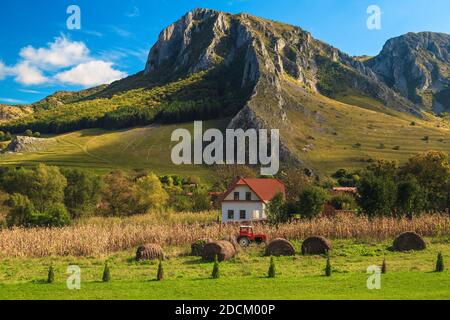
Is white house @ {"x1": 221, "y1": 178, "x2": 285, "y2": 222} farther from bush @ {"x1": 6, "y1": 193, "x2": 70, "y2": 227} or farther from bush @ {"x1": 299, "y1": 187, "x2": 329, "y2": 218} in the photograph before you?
bush @ {"x1": 6, "y1": 193, "x2": 70, "y2": 227}

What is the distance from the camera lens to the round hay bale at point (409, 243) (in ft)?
100


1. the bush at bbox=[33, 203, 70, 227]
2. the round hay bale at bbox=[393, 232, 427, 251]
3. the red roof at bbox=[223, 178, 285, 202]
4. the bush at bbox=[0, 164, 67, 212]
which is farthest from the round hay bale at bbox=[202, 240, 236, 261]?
the bush at bbox=[0, 164, 67, 212]

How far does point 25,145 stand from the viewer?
13600 cm

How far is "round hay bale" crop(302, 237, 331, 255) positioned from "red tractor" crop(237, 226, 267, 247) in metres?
5.73

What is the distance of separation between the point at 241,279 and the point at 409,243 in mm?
15894

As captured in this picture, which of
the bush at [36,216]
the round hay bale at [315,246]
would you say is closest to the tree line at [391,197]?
the round hay bale at [315,246]

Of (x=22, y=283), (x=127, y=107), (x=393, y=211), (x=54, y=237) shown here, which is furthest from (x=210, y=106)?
(x=22, y=283)

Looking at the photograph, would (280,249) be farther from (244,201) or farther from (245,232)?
(244,201)

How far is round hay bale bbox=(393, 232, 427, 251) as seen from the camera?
30.6m

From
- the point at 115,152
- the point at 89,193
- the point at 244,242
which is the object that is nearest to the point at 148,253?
the point at 244,242

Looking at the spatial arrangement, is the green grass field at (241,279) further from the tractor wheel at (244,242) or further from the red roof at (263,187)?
the red roof at (263,187)

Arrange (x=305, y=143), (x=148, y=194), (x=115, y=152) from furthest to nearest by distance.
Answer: (x=115, y=152) → (x=305, y=143) → (x=148, y=194)

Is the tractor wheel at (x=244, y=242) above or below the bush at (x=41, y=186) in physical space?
below

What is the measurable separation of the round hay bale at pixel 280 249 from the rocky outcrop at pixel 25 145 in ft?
395
